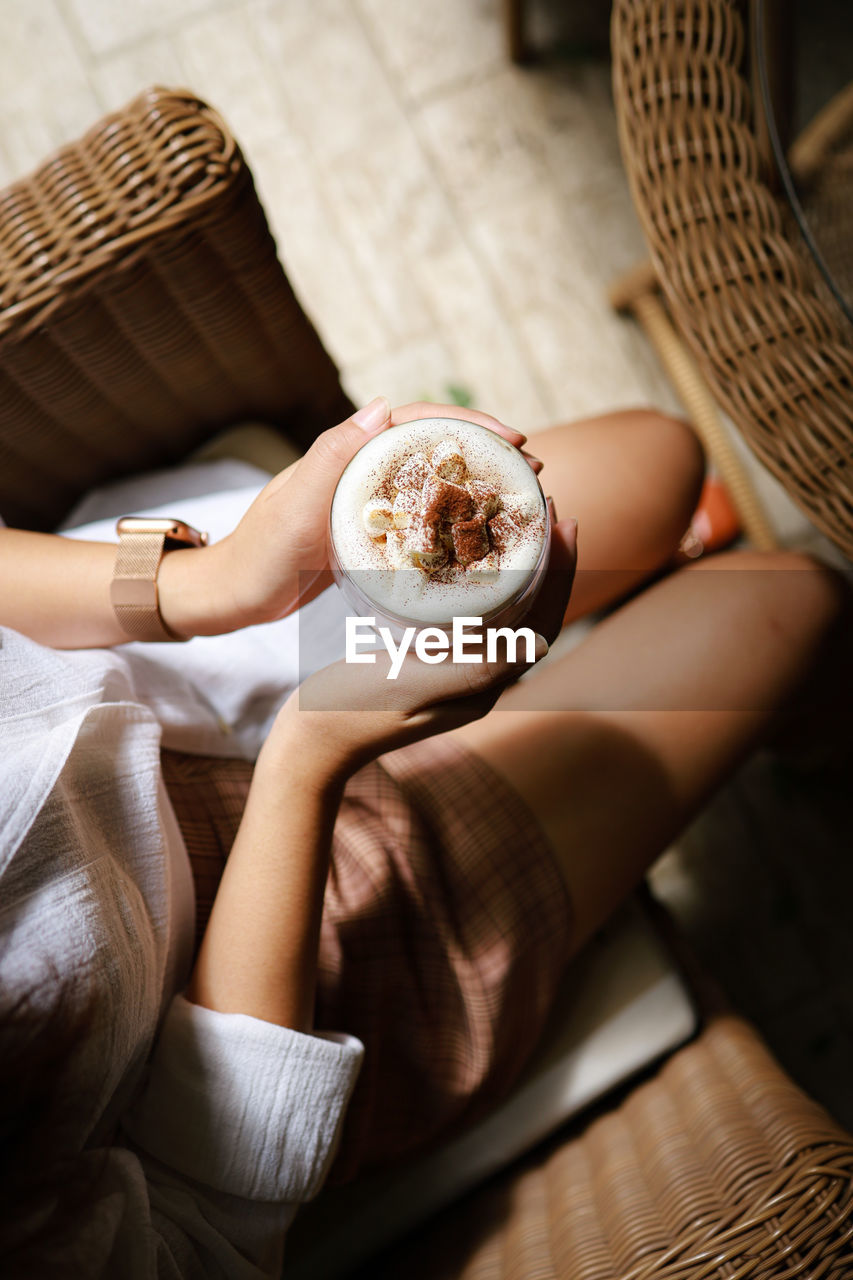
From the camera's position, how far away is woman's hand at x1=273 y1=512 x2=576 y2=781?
55cm

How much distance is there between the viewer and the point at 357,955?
0.71 meters

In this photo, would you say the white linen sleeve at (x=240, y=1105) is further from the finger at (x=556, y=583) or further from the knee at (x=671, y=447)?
the knee at (x=671, y=447)

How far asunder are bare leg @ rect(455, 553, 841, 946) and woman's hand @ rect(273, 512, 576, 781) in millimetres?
206

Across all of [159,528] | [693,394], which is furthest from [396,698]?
[693,394]

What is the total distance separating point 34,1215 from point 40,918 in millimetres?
157

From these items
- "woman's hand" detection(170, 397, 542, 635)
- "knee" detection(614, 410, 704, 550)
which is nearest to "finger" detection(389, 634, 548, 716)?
"woman's hand" detection(170, 397, 542, 635)

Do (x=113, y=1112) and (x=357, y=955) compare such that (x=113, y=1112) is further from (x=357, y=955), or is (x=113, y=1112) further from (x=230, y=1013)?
(x=357, y=955)

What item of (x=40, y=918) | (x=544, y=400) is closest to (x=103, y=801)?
(x=40, y=918)

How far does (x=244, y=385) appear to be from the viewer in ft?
2.76

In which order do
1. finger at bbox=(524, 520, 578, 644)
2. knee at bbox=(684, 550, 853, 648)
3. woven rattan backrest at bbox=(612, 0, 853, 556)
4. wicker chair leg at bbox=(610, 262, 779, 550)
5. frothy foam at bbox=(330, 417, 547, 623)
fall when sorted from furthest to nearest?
wicker chair leg at bbox=(610, 262, 779, 550), knee at bbox=(684, 550, 853, 648), woven rattan backrest at bbox=(612, 0, 853, 556), finger at bbox=(524, 520, 578, 644), frothy foam at bbox=(330, 417, 547, 623)

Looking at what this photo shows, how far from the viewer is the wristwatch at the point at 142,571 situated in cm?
69

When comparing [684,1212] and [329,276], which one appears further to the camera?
[329,276]

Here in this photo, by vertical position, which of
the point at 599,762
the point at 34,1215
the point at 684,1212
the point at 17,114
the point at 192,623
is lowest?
the point at 684,1212
